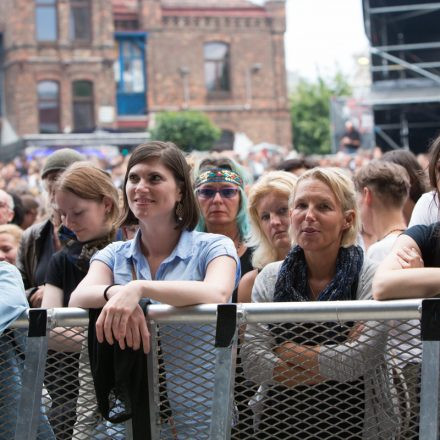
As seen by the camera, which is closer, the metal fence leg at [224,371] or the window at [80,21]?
the metal fence leg at [224,371]

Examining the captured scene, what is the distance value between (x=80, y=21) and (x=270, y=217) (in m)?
36.5

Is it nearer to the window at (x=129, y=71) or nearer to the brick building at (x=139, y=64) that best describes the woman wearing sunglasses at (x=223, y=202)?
the brick building at (x=139, y=64)

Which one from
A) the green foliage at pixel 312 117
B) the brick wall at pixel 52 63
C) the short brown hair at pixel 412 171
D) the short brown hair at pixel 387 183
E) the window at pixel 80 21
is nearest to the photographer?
the short brown hair at pixel 387 183

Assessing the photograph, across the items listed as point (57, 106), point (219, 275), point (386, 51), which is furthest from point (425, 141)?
point (57, 106)

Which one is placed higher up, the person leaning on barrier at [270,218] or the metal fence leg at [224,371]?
the person leaning on barrier at [270,218]

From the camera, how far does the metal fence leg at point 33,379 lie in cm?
270

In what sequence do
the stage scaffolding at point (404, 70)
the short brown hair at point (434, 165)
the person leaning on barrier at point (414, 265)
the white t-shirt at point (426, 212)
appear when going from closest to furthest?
the person leaning on barrier at point (414, 265) → the short brown hair at point (434, 165) → the white t-shirt at point (426, 212) → the stage scaffolding at point (404, 70)

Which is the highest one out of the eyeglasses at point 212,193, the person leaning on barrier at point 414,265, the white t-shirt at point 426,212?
the eyeglasses at point 212,193

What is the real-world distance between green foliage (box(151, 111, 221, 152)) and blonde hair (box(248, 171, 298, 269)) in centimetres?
3150

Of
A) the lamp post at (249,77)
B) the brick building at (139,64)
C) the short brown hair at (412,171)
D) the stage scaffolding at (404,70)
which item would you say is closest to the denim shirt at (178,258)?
the short brown hair at (412,171)

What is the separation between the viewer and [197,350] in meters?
2.71

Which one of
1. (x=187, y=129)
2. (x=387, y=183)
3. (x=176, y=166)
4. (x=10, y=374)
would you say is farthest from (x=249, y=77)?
(x=10, y=374)

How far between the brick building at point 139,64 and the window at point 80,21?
4 cm

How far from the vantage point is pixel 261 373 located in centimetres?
265
